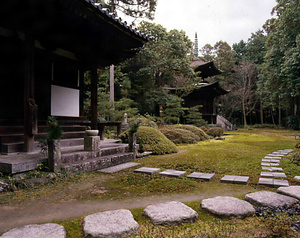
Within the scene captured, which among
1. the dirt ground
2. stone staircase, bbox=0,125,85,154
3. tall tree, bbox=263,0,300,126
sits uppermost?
tall tree, bbox=263,0,300,126

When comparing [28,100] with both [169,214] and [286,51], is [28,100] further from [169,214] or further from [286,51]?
[286,51]

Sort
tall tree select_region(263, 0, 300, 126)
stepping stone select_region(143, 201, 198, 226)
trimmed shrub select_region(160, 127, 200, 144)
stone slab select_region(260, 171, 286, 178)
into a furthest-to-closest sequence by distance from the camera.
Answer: tall tree select_region(263, 0, 300, 126)
trimmed shrub select_region(160, 127, 200, 144)
stone slab select_region(260, 171, 286, 178)
stepping stone select_region(143, 201, 198, 226)

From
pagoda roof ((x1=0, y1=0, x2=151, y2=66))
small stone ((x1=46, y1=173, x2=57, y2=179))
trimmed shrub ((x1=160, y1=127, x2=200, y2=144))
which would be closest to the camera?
small stone ((x1=46, y1=173, x2=57, y2=179))

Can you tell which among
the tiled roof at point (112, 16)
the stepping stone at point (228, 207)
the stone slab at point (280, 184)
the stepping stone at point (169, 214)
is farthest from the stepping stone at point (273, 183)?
the tiled roof at point (112, 16)

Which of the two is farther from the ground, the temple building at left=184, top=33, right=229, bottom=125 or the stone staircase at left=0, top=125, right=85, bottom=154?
the temple building at left=184, top=33, right=229, bottom=125

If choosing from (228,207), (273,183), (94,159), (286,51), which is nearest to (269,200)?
(228,207)

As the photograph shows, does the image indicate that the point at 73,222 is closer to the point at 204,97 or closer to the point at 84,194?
the point at 84,194

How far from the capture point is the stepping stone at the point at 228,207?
2273 mm

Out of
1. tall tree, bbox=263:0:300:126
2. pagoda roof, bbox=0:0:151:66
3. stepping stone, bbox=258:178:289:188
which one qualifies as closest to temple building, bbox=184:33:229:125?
tall tree, bbox=263:0:300:126

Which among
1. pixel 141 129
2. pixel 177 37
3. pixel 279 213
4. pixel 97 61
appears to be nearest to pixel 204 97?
pixel 177 37

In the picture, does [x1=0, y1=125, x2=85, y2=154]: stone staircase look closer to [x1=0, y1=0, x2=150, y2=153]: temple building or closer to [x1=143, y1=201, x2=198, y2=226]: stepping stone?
[x1=0, y1=0, x2=150, y2=153]: temple building

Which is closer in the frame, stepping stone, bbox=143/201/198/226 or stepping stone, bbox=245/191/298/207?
stepping stone, bbox=143/201/198/226

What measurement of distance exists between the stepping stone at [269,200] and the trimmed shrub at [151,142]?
465 centimetres

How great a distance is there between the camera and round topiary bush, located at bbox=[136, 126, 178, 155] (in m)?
7.33
